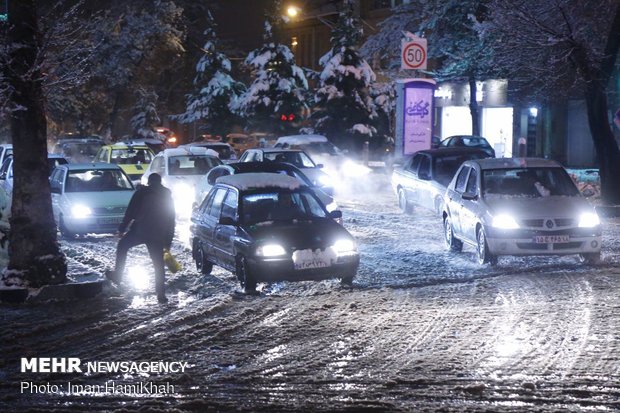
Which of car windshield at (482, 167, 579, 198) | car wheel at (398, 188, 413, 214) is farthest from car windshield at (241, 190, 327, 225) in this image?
car wheel at (398, 188, 413, 214)

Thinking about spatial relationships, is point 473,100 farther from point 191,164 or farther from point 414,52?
point 191,164

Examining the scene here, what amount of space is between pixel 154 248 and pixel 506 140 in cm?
3735

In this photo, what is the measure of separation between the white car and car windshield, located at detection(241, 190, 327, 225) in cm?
1089

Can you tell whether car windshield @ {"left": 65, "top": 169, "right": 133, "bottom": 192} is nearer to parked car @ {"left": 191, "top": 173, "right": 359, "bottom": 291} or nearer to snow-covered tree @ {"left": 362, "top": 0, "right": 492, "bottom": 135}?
parked car @ {"left": 191, "top": 173, "right": 359, "bottom": 291}

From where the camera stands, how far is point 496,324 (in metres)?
11.0

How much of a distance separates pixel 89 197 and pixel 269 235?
8312mm

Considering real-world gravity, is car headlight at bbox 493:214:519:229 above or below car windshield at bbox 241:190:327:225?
below

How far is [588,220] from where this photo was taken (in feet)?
50.1

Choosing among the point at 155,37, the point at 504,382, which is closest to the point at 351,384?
the point at 504,382

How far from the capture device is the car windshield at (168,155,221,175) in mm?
26781

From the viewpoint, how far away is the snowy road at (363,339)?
8.05 metres

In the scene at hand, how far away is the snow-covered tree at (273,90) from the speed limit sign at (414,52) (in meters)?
21.0

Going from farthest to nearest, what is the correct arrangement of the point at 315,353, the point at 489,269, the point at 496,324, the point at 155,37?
the point at 155,37
the point at 489,269
the point at 496,324
the point at 315,353

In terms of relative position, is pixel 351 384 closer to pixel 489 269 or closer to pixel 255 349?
pixel 255 349
